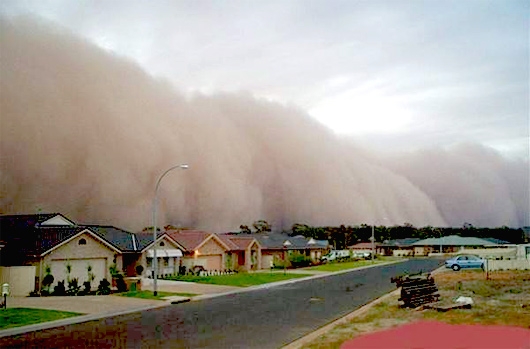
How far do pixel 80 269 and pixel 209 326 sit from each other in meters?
16.6

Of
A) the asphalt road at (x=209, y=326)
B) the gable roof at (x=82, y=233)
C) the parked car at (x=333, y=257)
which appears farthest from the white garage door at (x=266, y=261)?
the asphalt road at (x=209, y=326)

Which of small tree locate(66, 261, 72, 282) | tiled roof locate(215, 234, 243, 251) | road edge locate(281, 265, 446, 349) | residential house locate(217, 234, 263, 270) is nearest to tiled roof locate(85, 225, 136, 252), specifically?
small tree locate(66, 261, 72, 282)

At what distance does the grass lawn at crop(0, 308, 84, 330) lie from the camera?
16578 mm

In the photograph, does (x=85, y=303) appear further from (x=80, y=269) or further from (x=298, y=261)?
(x=298, y=261)

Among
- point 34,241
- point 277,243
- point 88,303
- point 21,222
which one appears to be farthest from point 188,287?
point 277,243

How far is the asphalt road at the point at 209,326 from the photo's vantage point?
42.6 feet

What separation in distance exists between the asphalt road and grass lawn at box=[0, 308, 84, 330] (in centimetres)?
143

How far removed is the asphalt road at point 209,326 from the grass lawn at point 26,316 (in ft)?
4.71

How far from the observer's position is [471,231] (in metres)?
150

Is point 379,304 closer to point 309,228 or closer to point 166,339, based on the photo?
point 166,339

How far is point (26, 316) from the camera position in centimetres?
1792

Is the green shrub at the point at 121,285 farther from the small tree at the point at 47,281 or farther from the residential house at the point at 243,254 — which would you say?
the residential house at the point at 243,254

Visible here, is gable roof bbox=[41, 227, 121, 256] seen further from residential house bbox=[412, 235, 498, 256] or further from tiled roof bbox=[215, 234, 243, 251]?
residential house bbox=[412, 235, 498, 256]

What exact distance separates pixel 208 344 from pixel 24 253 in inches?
739
